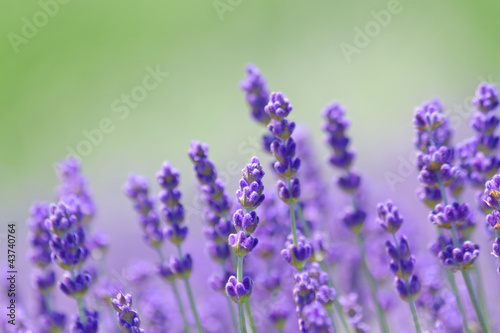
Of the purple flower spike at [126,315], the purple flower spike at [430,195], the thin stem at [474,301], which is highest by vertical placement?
the purple flower spike at [430,195]

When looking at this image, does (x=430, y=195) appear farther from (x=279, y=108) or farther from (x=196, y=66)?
(x=196, y=66)

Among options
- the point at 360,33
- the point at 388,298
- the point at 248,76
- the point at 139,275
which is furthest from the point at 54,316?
the point at 360,33

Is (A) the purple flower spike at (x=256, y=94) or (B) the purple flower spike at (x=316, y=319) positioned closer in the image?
(B) the purple flower spike at (x=316, y=319)

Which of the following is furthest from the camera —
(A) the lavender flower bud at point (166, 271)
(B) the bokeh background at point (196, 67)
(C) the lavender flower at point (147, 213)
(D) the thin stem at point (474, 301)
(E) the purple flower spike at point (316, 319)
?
(B) the bokeh background at point (196, 67)

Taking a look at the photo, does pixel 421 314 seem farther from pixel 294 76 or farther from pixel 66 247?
pixel 294 76

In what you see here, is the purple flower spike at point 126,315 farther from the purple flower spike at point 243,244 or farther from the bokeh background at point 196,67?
the bokeh background at point 196,67

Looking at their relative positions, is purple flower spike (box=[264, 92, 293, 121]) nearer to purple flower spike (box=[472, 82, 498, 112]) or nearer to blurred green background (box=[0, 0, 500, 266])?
purple flower spike (box=[472, 82, 498, 112])

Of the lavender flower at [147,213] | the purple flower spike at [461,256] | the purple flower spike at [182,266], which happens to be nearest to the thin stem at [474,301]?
the purple flower spike at [461,256]

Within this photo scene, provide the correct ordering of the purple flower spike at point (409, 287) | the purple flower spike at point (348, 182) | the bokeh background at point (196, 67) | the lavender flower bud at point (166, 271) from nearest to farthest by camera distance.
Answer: the purple flower spike at point (409, 287), the lavender flower bud at point (166, 271), the purple flower spike at point (348, 182), the bokeh background at point (196, 67)

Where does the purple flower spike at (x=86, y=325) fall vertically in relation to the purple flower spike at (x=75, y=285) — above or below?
below
